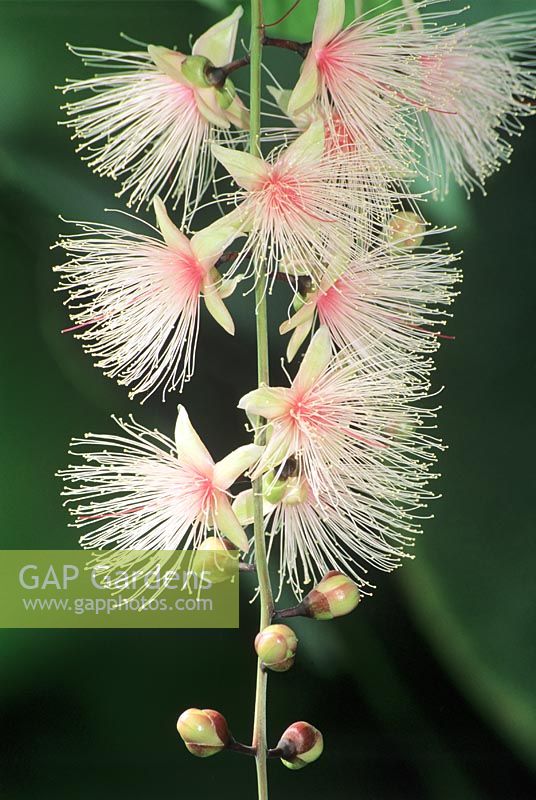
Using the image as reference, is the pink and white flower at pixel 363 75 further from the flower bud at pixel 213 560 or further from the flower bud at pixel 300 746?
the flower bud at pixel 300 746

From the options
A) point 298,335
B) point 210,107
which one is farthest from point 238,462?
point 210,107

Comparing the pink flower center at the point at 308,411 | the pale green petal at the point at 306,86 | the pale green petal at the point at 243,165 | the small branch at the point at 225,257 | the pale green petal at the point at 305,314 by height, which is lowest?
the pink flower center at the point at 308,411

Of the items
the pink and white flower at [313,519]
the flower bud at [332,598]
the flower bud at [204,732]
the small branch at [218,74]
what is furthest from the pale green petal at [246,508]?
the small branch at [218,74]

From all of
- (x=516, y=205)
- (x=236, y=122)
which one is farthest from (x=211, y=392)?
(x=516, y=205)

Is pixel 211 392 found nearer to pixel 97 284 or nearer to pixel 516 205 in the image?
pixel 97 284

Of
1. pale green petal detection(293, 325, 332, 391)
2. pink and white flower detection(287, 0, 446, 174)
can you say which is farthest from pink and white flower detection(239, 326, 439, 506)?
pink and white flower detection(287, 0, 446, 174)

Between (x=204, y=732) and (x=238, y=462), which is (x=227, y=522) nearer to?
(x=238, y=462)

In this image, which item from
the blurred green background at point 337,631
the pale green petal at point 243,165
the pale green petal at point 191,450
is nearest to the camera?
the pale green petal at point 243,165
